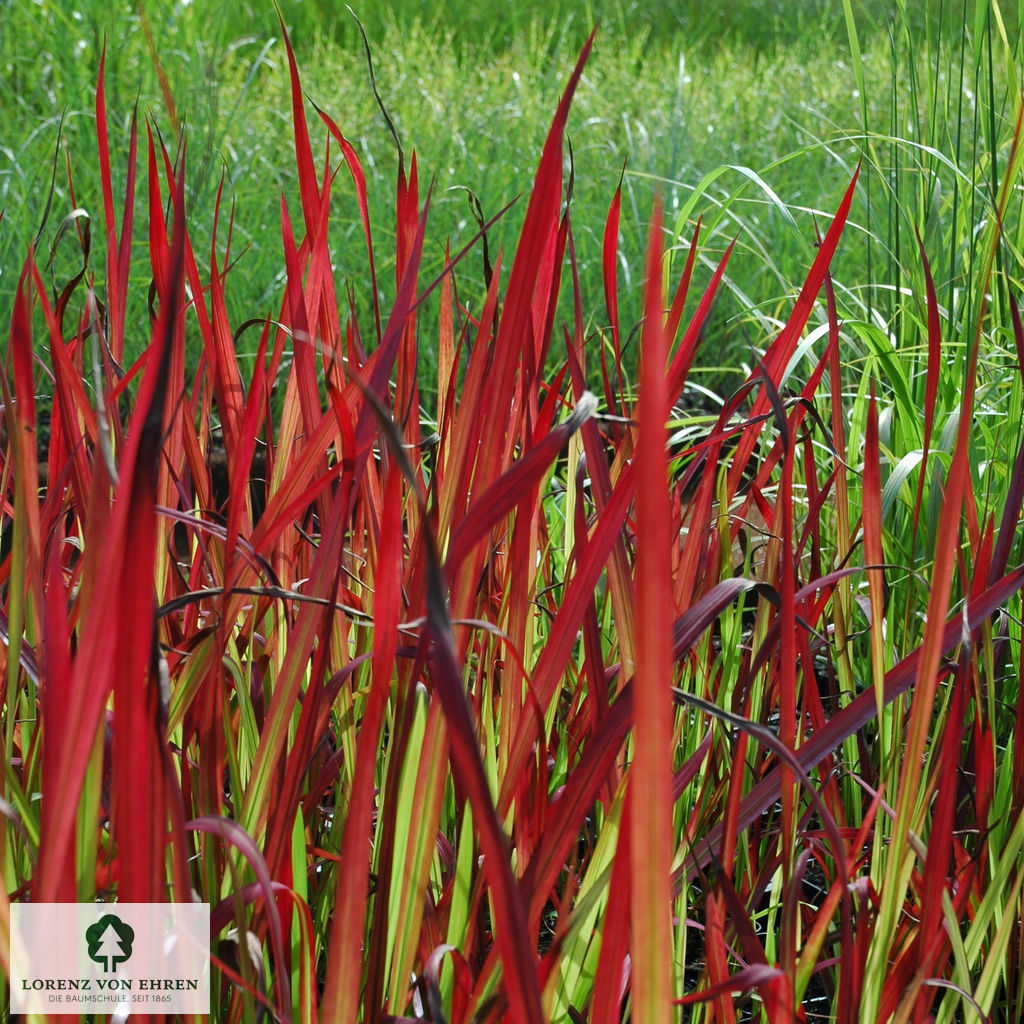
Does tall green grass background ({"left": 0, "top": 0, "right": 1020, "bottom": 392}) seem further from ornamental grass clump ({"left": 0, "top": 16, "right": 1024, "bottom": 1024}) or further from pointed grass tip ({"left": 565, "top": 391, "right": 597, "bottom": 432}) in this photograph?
pointed grass tip ({"left": 565, "top": 391, "right": 597, "bottom": 432})

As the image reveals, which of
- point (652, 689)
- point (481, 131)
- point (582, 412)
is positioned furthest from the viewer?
point (481, 131)

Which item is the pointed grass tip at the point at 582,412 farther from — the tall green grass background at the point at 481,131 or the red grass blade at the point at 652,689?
the tall green grass background at the point at 481,131

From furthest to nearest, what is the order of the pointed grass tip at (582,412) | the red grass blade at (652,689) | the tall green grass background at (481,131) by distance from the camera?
the tall green grass background at (481,131), the pointed grass tip at (582,412), the red grass blade at (652,689)

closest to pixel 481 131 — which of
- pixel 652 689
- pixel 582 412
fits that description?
pixel 582 412

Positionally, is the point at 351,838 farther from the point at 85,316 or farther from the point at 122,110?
the point at 122,110

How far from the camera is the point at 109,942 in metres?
0.41

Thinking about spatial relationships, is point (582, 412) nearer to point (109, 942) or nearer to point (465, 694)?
point (465, 694)

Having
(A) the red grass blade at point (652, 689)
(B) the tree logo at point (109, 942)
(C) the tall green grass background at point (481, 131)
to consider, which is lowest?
(B) the tree logo at point (109, 942)

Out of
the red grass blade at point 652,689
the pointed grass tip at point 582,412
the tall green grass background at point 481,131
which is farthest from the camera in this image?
the tall green grass background at point 481,131

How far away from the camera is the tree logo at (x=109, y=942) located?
402 millimetres

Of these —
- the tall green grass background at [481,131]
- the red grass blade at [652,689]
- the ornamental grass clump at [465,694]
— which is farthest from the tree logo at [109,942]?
the tall green grass background at [481,131]

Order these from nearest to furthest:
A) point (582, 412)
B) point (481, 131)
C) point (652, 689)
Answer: point (652, 689)
point (582, 412)
point (481, 131)

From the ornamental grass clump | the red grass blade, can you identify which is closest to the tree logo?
the ornamental grass clump

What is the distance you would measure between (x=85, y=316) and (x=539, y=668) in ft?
1.30
